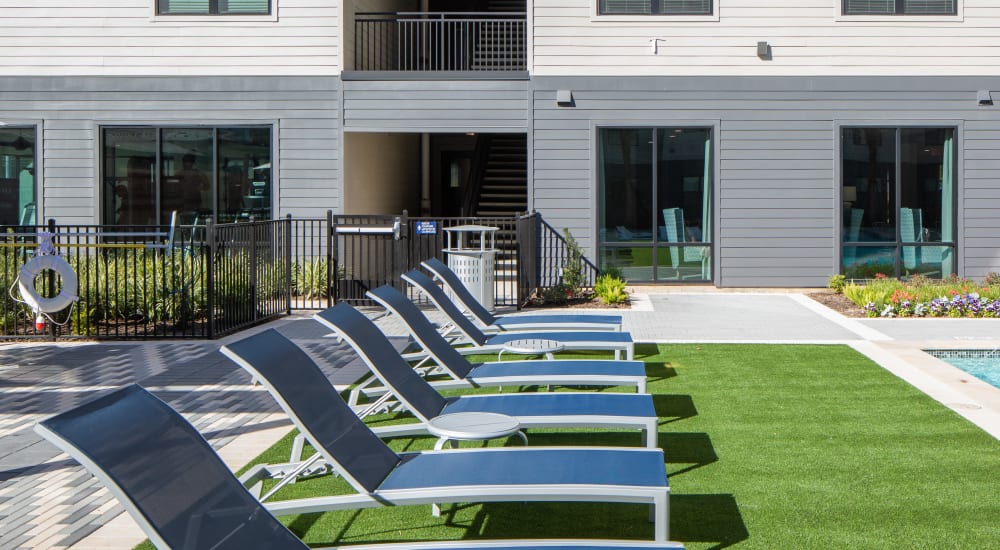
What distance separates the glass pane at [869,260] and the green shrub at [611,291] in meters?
4.19

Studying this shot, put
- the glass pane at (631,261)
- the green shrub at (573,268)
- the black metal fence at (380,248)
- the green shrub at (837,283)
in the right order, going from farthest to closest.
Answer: the glass pane at (631,261)
the green shrub at (837,283)
the green shrub at (573,268)
the black metal fence at (380,248)

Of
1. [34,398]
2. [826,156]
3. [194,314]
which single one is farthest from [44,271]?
[826,156]

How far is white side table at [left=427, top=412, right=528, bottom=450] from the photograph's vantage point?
17.5 feet

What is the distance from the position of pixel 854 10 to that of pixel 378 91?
8.12m

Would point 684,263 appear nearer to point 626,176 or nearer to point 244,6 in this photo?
point 626,176

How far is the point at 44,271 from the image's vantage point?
1217cm

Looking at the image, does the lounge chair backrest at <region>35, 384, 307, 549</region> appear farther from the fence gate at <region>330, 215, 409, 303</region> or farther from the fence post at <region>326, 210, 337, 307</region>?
the fence gate at <region>330, 215, 409, 303</region>

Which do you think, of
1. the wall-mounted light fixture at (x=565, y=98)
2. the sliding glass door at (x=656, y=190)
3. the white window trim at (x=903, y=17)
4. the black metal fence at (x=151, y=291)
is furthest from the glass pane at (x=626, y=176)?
the black metal fence at (x=151, y=291)

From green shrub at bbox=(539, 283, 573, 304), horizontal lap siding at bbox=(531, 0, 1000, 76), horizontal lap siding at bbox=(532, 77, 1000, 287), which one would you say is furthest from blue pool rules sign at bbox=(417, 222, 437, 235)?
horizontal lap siding at bbox=(531, 0, 1000, 76)

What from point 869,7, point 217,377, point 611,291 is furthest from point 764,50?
point 217,377

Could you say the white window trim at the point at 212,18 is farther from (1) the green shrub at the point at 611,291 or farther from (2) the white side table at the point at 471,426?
(2) the white side table at the point at 471,426

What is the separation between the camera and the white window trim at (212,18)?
17688mm

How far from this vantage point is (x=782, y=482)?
592cm

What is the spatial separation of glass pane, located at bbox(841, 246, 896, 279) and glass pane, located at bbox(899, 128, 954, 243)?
378 mm
